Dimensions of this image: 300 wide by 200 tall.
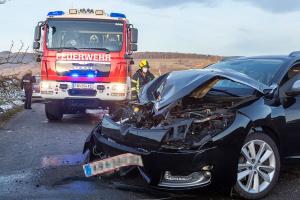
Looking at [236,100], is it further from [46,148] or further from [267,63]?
[46,148]

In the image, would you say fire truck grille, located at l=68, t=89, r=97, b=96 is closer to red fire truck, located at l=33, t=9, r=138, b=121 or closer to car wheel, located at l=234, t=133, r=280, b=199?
red fire truck, located at l=33, t=9, r=138, b=121

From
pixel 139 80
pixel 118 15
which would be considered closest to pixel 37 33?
pixel 118 15

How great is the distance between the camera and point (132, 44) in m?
13.1

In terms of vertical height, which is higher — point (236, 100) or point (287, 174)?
point (236, 100)

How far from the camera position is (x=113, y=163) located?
5254mm

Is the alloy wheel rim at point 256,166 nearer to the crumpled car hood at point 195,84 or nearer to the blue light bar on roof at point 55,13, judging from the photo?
the crumpled car hood at point 195,84

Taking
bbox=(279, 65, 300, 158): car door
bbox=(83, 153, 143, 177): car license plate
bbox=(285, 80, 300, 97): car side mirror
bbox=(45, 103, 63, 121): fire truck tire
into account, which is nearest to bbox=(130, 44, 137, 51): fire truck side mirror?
bbox=(45, 103, 63, 121): fire truck tire

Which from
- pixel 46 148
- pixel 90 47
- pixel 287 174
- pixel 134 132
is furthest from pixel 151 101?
pixel 90 47

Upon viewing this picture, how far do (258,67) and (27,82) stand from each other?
14223 millimetres

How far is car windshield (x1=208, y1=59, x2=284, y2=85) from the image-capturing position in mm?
6215

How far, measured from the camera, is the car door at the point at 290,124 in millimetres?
5641

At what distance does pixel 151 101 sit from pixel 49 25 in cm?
756

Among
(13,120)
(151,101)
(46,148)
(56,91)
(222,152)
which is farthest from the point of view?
(13,120)

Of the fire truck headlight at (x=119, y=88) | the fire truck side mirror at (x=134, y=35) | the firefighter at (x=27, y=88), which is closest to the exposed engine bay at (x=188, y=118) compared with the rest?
the fire truck headlight at (x=119, y=88)
